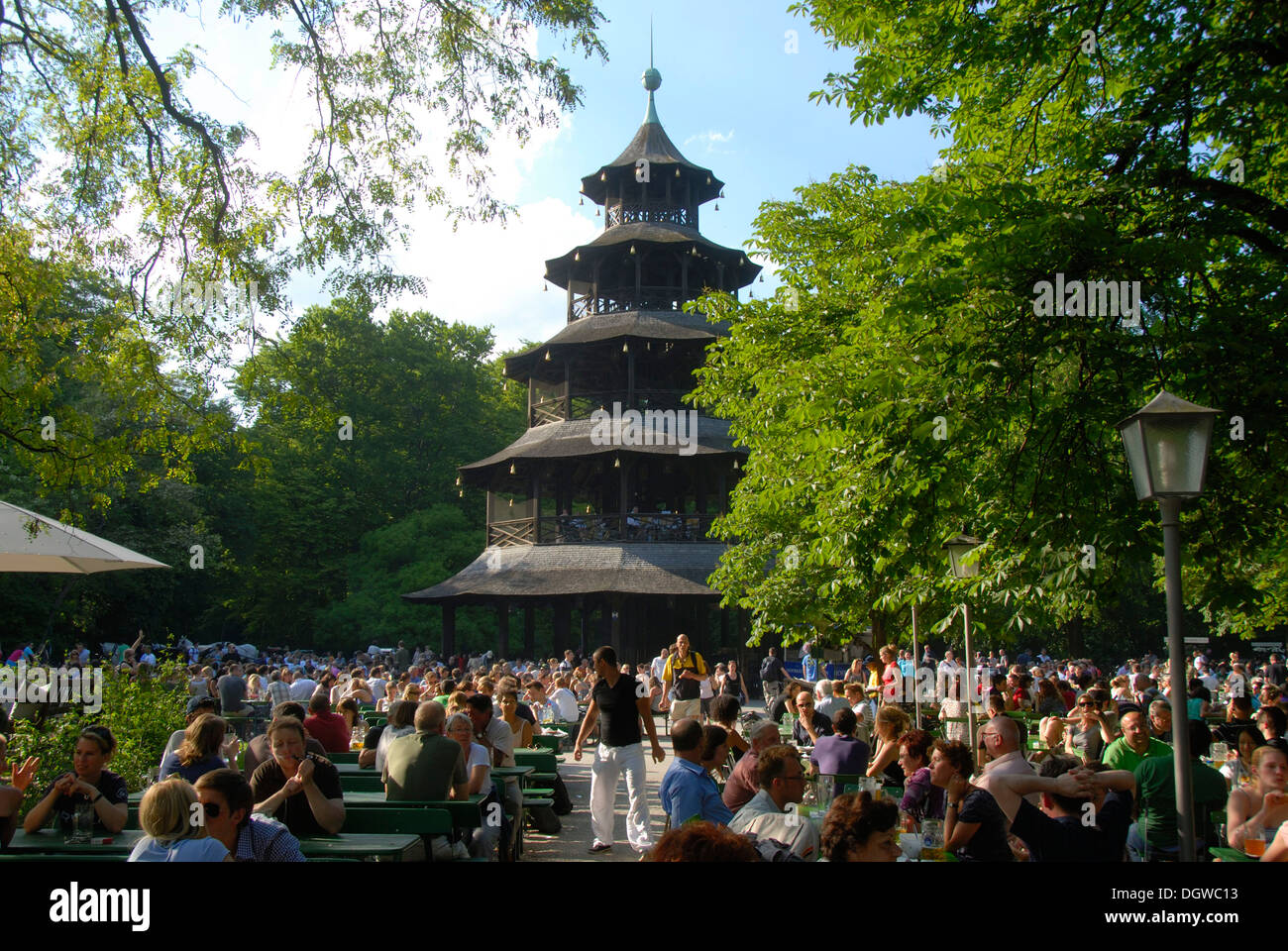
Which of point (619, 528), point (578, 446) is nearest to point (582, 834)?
point (619, 528)

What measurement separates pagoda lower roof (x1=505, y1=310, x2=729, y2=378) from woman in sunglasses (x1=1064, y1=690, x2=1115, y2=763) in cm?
2298

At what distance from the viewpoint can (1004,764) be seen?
226 inches

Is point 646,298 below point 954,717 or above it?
above

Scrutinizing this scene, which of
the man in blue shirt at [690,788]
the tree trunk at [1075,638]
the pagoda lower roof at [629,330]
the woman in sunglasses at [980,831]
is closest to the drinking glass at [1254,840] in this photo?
the woman in sunglasses at [980,831]

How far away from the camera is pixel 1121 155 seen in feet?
29.4

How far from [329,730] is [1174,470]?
8.35 meters

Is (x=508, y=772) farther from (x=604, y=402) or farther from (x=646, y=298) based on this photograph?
(x=646, y=298)

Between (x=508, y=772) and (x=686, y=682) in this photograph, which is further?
(x=686, y=682)

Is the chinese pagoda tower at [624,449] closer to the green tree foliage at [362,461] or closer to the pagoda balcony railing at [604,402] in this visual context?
the pagoda balcony railing at [604,402]

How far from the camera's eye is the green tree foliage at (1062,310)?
27.0 ft

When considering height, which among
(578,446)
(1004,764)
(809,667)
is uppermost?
(578,446)

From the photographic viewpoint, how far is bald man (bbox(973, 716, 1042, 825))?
5.59 metres
